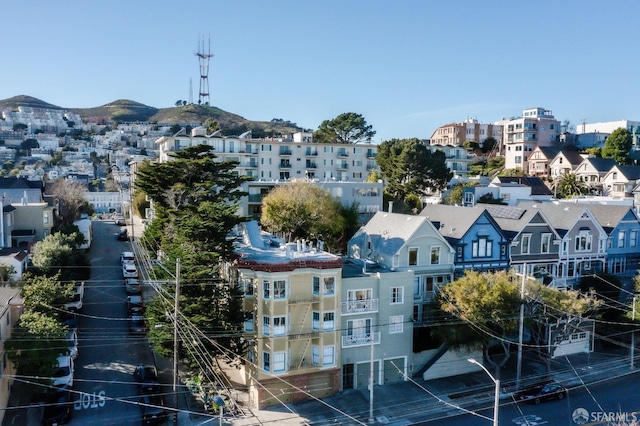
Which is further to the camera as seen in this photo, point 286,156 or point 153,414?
point 286,156

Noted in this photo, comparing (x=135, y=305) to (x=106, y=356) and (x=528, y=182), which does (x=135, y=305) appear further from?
(x=528, y=182)

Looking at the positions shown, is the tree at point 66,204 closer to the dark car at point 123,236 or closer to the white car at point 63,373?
the dark car at point 123,236

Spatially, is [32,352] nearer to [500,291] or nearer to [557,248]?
[500,291]

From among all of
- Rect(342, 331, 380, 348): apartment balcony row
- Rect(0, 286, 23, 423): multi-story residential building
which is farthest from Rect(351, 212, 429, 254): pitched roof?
Rect(0, 286, 23, 423): multi-story residential building

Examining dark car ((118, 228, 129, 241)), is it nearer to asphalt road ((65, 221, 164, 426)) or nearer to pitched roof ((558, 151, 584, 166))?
asphalt road ((65, 221, 164, 426))

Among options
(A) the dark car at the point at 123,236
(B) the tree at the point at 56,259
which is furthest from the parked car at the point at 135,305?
(A) the dark car at the point at 123,236

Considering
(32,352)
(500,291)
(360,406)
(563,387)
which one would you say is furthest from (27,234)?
(563,387)

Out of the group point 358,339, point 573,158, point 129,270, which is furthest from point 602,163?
point 129,270
